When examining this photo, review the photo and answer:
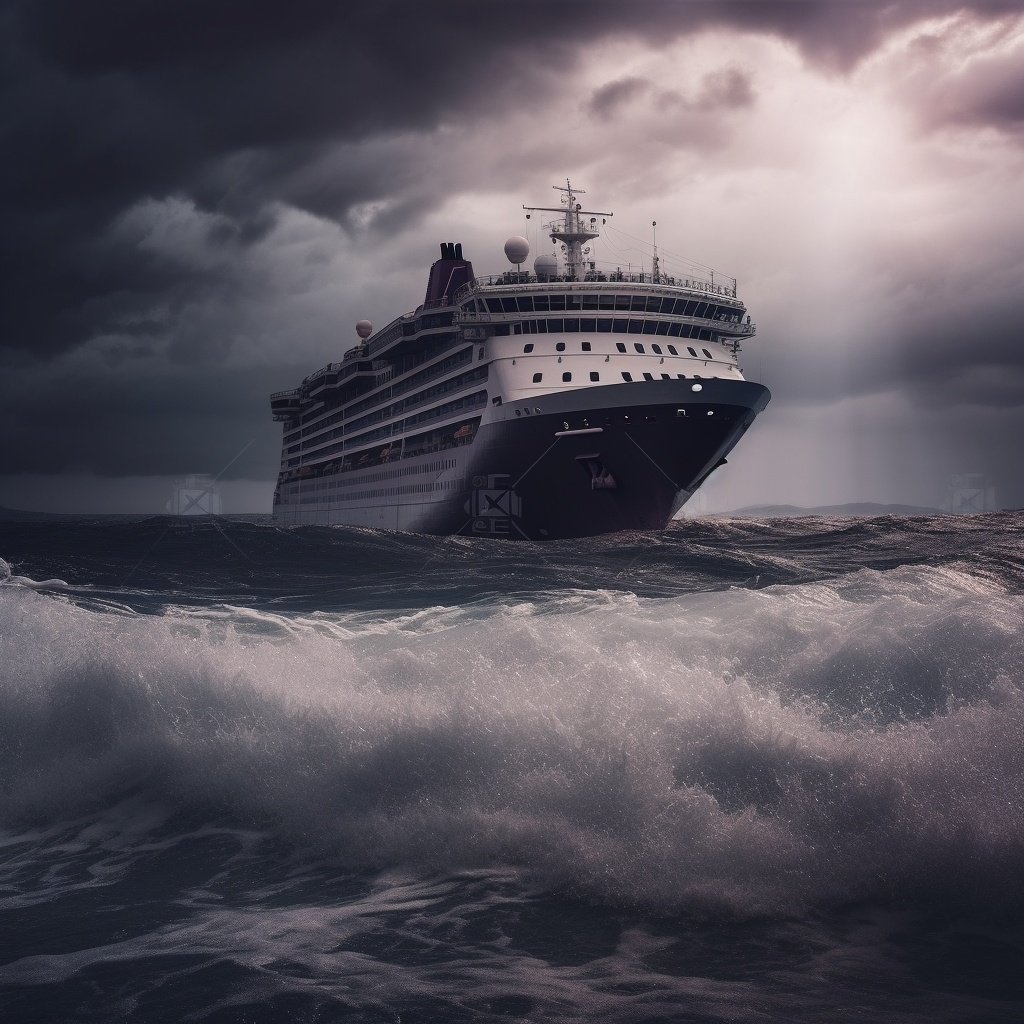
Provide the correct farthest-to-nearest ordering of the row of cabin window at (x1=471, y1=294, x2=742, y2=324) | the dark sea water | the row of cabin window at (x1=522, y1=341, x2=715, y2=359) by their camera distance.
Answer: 1. the row of cabin window at (x1=471, y1=294, x2=742, y2=324)
2. the row of cabin window at (x1=522, y1=341, x2=715, y2=359)
3. the dark sea water

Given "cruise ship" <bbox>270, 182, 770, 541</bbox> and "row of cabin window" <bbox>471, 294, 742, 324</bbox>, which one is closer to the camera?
"cruise ship" <bbox>270, 182, 770, 541</bbox>

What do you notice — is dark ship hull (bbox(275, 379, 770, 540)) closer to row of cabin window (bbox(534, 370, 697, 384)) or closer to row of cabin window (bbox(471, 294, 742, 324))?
row of cabin window (bbox(534, 370, 697, 384))

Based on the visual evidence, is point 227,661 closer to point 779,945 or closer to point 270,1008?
point 270,1008

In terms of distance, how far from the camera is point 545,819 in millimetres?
6121

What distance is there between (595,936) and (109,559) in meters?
23.8

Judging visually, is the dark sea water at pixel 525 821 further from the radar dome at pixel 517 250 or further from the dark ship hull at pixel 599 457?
the radar dome at pixel 517 250

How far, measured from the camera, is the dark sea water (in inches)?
182

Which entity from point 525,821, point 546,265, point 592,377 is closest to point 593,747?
point 525,821

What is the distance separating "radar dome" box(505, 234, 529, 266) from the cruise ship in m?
0.08

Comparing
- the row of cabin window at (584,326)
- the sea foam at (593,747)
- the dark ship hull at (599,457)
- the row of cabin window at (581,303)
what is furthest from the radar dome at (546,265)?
the sea foam at (593,747)

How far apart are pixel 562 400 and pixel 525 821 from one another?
3279 centimetres

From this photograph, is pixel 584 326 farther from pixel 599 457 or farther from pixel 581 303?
pixel 599 457

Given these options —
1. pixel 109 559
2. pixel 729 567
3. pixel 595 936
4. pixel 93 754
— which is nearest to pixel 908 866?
pixel 595 936

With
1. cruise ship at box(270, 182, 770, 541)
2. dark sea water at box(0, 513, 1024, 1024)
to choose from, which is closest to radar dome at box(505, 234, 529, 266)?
cruise ship at box(270, 182, 770, 541)
